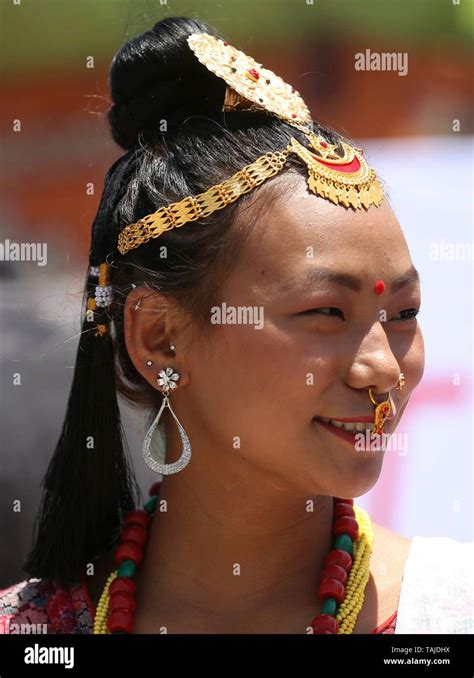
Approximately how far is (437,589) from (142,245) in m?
1.03

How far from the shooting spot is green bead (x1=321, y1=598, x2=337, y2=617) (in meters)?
2.23

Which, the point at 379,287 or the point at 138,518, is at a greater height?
the point at 379,287

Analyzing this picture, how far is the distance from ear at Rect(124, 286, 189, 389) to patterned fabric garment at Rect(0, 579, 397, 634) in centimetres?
58

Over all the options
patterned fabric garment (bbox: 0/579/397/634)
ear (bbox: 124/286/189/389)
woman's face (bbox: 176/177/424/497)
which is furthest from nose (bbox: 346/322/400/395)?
patterned fabric garment (bbox: 0/579/397/634)

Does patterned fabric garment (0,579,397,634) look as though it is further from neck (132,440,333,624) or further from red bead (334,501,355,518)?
red bead (334,501,355,518)

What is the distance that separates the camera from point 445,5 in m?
5.78

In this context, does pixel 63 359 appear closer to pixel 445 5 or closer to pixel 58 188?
pixel 58 188

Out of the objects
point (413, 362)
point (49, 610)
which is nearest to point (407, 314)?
point (413, 362)

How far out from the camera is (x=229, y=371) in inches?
84.3

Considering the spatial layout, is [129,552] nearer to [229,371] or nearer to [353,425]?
[229,371]

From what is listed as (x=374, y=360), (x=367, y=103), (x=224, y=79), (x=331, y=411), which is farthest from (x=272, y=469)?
(x=367, y=103)

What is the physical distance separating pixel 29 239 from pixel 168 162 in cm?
292

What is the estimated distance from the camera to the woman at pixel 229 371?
6.77 ft
